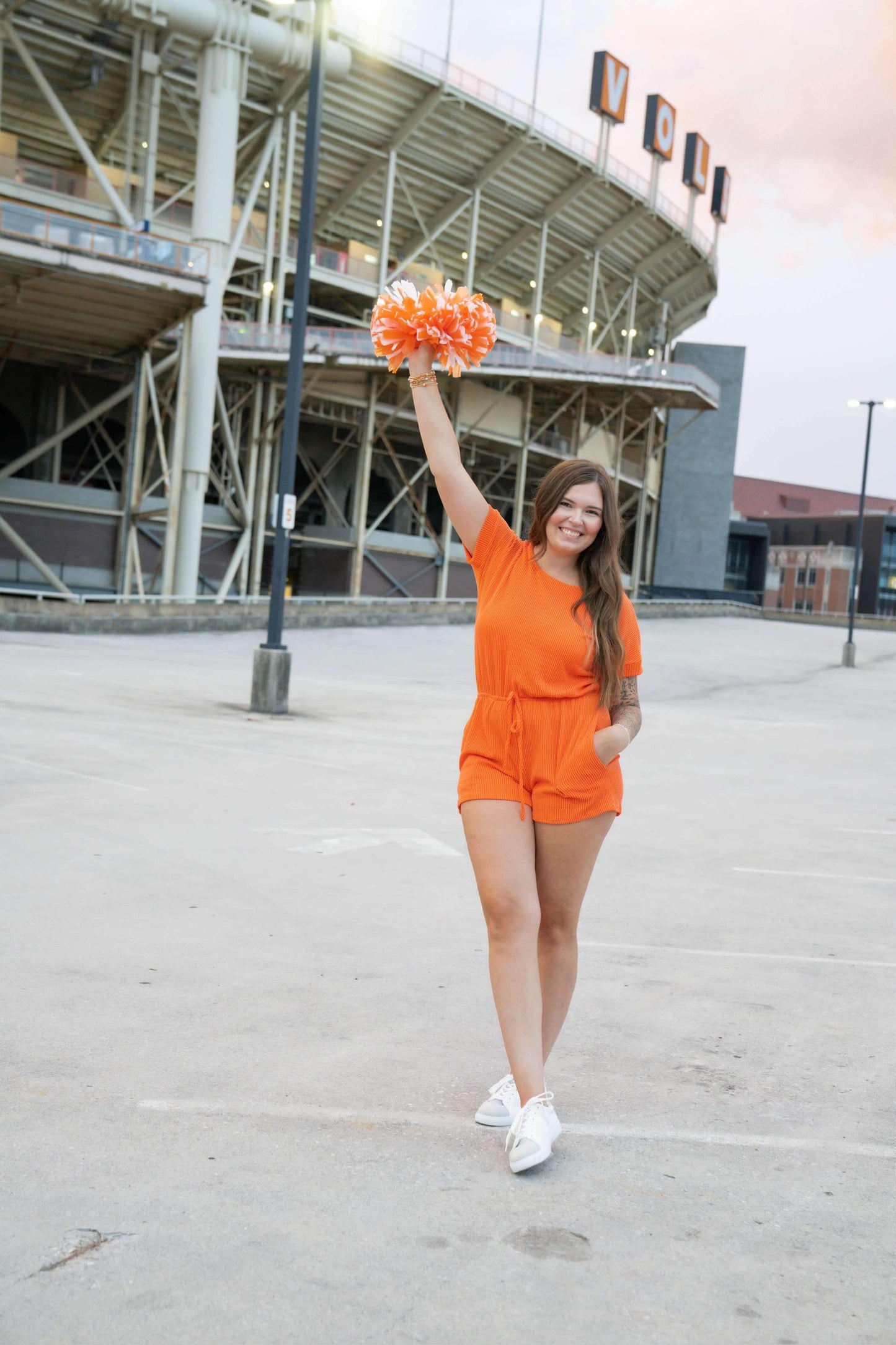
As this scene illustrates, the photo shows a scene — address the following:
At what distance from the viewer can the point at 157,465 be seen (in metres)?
45.1

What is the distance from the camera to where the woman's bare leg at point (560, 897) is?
3.74m

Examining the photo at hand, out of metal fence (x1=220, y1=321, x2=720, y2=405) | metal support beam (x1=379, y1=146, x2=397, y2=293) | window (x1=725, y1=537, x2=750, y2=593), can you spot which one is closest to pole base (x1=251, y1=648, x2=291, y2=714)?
metal fence (x1=220, y1=321, x2=720, y2=405)

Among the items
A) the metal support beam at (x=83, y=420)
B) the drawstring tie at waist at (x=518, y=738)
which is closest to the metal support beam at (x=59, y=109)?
the metal support beam at (x=83, y=420)

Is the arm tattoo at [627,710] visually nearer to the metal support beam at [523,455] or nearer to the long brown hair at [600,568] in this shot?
the long brown hair at [600,568]

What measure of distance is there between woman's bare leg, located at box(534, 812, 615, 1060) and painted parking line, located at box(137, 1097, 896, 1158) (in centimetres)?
33

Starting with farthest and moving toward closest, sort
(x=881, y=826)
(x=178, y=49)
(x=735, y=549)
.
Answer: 1. (x=735, y=549)
2. (x=178, y=49)
3. (x=881, y=826)

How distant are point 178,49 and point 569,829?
4012cm

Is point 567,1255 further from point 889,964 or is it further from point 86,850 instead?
Result: point 86,850

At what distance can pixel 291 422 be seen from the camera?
15.7 metres

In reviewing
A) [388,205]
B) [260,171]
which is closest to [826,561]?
[388,205]

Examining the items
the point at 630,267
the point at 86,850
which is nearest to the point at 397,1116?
the point at 86,850

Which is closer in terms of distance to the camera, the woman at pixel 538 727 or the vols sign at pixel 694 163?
the woman at pixel 538 727

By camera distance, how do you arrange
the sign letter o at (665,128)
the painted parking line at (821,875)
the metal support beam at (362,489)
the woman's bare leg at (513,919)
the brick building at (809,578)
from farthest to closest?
the brick building at (809,578)
the sign letter o at (665,128)
the metal support beam at (362,489)
the painted parking line at (821,875)
the woman's bare leg at (513,919)

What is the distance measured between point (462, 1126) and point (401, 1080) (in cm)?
40
